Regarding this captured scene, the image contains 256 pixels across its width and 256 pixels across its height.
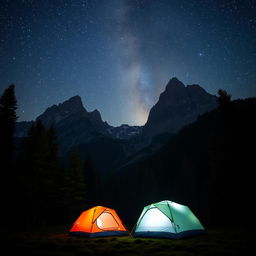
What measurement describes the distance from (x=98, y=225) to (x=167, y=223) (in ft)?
12.5

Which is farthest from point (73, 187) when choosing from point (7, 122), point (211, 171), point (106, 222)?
point (211, 171)

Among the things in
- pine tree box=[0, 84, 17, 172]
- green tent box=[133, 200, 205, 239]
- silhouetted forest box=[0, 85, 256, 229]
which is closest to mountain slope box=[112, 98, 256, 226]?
silhouetted forest box=[0, 85, 256, 229]

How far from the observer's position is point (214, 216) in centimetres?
2939

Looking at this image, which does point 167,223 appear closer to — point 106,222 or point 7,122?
point 106,222

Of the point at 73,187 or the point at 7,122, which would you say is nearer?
the point at 7,122

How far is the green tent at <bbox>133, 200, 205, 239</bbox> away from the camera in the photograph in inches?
401

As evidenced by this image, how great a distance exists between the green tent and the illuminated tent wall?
4.60 ft

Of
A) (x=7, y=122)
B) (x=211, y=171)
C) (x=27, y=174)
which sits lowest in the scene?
(x=27, y=174)

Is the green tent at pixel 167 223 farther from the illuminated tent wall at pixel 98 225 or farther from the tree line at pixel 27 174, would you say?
the tree line at pixel 27 174

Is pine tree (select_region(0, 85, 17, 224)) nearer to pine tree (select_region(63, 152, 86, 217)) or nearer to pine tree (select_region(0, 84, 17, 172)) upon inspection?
pine tree (select_region(0, 84, 17, 172))

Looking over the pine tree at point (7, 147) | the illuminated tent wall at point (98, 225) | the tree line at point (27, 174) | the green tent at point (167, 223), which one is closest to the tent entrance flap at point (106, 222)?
the illuminated tent wall at point (98, 225)

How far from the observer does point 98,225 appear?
11.5m

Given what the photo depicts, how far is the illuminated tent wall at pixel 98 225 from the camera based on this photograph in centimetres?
1135

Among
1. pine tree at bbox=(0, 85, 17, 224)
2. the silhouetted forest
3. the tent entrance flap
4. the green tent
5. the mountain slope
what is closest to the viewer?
the green tent
